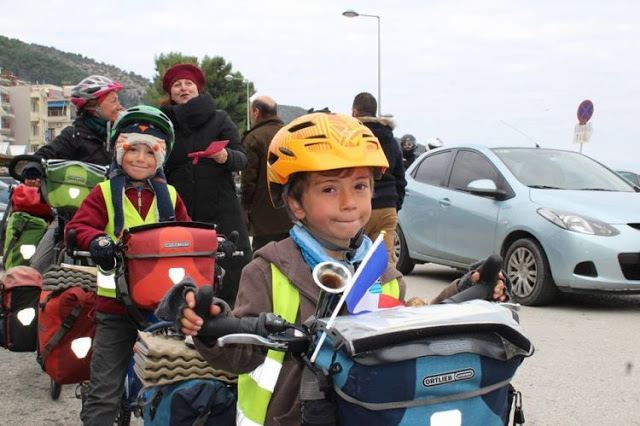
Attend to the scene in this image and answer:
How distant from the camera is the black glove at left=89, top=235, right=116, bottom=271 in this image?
347cm

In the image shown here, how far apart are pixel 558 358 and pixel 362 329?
491cm

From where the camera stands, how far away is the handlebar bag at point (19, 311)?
4.96 meters

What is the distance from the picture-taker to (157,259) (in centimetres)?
353

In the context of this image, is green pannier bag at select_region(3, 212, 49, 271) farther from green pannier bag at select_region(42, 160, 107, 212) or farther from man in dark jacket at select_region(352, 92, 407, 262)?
man in dark jacket at select_region(352, 92, 407, 262)

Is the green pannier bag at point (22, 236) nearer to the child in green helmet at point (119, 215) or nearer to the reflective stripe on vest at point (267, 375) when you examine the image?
the child in green helmet at point (119, 215)

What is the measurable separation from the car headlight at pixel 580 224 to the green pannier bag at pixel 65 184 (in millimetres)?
4915

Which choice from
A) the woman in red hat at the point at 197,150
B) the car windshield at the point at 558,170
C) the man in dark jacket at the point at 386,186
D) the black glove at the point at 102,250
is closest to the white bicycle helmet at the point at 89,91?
the woman in red hat at the point at 197,150

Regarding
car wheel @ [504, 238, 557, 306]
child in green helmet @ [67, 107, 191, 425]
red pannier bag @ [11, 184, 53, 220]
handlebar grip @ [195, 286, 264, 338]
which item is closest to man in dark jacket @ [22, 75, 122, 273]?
red pannier bag @ [11, 184, 53, 220]

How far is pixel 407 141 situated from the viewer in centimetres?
1418

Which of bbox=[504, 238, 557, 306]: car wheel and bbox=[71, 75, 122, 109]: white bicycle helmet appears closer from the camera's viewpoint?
bbox=[71, 75, 122, 109]: white bicycle helmet

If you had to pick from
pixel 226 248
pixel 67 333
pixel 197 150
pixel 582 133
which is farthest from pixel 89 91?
pixel 582 133

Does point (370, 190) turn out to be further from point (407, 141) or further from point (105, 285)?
point (407, 141)

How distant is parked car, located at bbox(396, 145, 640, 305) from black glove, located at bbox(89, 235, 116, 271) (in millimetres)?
5401

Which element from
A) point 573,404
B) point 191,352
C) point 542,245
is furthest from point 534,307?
point 191,352
